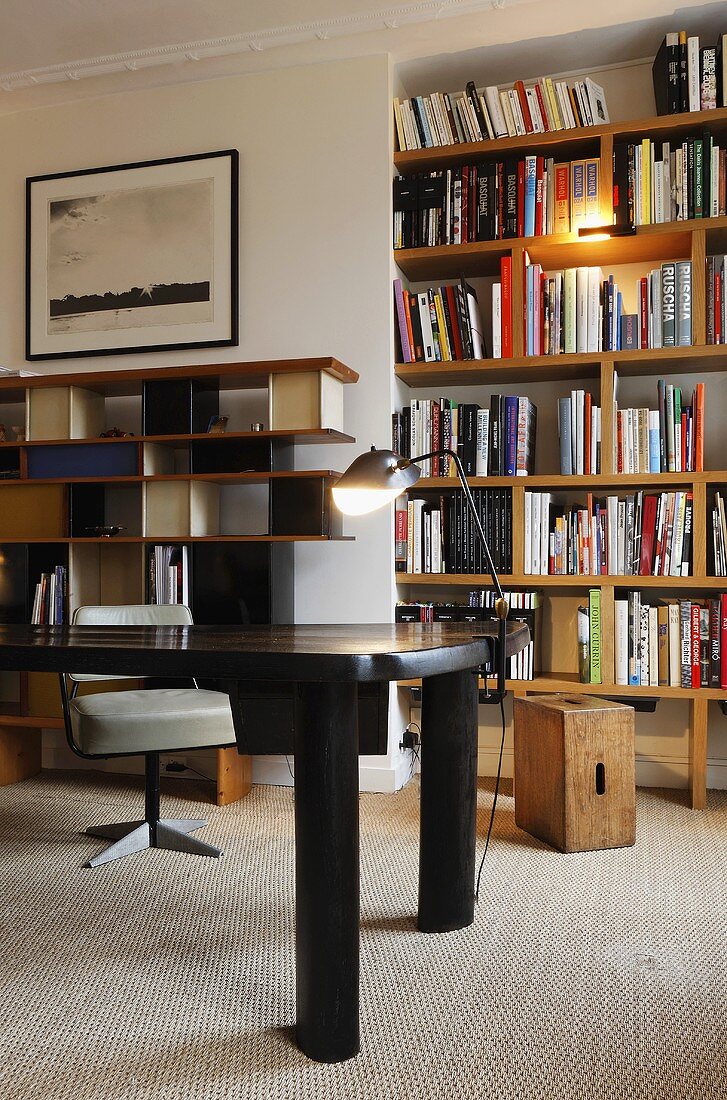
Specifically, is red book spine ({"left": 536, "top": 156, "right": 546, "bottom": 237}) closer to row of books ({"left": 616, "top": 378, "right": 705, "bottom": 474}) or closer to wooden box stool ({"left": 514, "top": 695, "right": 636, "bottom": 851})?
row of books ({"left": 616, "top": 378, "right": 705, "bottom": 474})

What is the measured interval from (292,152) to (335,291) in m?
0.62

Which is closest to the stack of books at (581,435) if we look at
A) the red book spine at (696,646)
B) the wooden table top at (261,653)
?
the red book spine at (696,646)

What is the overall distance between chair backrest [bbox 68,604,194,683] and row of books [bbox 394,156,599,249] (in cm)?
169

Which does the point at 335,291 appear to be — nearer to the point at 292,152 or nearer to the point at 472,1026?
the point at 292,152

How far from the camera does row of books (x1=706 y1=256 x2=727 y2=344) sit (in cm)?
306

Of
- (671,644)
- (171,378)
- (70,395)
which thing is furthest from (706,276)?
(70,395)

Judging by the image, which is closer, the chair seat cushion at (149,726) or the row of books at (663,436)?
the chair seat cushion at (149,726)

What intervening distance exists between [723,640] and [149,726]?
2013mm

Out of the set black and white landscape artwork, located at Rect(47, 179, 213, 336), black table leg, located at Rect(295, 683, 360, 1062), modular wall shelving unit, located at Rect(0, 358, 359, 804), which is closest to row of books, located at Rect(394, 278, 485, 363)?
modular wall shelving unit, located at Rect(0, 358, 359, 804)

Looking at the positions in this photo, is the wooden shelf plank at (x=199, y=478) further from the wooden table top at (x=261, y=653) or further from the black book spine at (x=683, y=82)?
the black book spine at (x=683, y=82)

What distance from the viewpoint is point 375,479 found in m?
1.83

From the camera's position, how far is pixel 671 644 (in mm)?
3090

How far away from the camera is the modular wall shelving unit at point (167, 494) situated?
3.18 m

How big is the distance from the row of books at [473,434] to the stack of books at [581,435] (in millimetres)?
158
